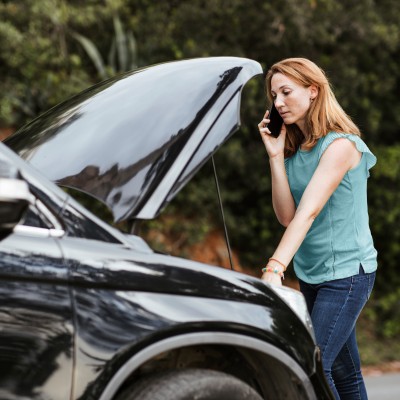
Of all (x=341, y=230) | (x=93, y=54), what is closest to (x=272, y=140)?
(x=341, y=230)

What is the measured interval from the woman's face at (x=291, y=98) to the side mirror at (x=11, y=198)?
5.73 feet

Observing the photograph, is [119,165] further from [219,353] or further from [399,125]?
[399,125]

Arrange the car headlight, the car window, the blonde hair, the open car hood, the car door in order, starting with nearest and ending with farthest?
the car door
the car window
the open car hood
the car headlight
the blonde hair

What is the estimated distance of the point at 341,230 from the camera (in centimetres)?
367

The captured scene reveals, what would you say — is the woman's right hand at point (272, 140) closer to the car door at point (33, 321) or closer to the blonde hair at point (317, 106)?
the blonde hair at point (317, 106)

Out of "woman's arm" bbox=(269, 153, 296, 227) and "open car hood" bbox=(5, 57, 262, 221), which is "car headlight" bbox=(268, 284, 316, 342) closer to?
"open car hood" bbox=(5, 57, 262, 221)

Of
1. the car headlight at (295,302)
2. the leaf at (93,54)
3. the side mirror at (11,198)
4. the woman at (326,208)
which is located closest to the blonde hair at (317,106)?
the woman at (326,208)

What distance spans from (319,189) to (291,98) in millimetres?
467

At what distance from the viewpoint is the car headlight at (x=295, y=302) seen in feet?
9.80

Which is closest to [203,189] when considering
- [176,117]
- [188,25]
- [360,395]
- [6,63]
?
[188,25]

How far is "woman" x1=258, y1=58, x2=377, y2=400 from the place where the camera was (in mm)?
3576

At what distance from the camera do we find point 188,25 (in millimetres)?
11328

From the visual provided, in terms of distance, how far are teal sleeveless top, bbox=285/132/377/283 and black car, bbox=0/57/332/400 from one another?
58cm

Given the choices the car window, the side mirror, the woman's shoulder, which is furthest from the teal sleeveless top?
the side mirror
